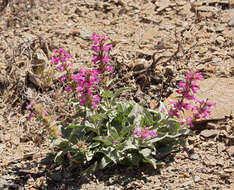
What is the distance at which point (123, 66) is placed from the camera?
19.1 feet

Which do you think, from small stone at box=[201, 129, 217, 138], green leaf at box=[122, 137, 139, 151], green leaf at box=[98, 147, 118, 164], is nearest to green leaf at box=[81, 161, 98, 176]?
green leaf at box=[98, 147, 118, 164]

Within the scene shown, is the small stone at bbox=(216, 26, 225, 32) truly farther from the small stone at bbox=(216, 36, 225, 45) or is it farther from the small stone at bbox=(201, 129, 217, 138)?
the small stone at bbox=(201, 129, 217, 138)

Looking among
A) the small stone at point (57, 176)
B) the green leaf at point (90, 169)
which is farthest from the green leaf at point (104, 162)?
the small stone at point (57, 176)

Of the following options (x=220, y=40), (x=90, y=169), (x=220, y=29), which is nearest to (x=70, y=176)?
(x=90, y=169)

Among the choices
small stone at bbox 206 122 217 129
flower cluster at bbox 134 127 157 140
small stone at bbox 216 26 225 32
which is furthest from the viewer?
small stone at bbox 216 26 225 32

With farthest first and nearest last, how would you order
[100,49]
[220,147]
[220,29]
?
[220,29], [220,147], [100,49]

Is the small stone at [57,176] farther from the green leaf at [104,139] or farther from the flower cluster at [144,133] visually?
the flower cluster at [144,133]

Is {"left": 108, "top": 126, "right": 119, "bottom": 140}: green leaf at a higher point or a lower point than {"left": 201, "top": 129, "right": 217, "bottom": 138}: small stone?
higher

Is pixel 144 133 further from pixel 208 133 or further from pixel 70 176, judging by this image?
pixel 70 176

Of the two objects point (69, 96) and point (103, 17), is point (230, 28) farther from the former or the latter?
point (69, 96)

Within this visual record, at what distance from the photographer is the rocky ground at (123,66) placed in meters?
4.23

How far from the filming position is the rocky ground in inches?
167

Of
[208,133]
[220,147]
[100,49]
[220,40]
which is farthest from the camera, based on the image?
[220,40]

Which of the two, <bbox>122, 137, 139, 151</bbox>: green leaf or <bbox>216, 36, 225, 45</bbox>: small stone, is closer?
<bbox>122, 137, 139, 151</bbox>: green leaf
